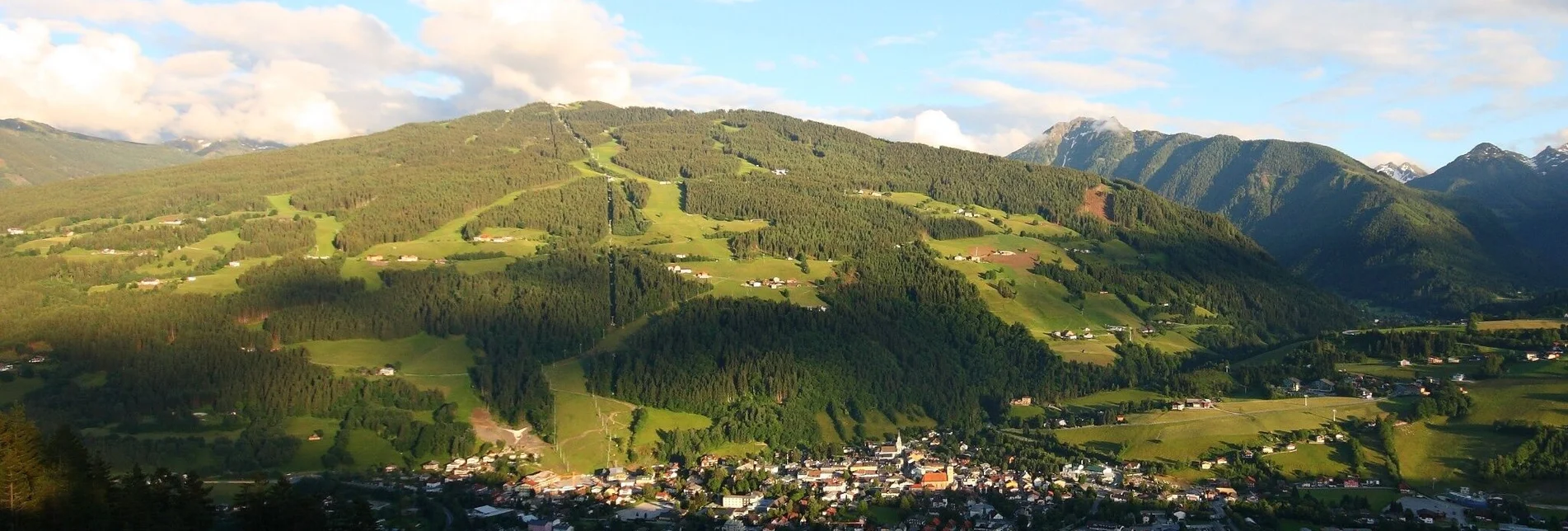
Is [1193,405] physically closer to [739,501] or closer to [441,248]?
[739,501]

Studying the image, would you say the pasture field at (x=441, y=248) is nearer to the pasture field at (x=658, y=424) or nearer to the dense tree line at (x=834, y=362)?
the dense tree line at (x=834, y=362)

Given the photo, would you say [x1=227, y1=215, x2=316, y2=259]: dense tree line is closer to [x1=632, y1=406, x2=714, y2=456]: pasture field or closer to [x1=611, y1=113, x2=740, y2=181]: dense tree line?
[x1=632, y1=406, x2=714, y2=456]: pasture field

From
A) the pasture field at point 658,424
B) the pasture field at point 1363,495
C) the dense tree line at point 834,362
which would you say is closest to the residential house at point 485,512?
the pasture field at point 658,424

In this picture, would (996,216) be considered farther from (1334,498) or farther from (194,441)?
(194,441)

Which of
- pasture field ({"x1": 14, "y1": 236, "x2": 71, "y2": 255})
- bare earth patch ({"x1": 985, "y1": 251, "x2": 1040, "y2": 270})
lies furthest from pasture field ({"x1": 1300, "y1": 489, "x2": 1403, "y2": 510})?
pasture field ({"x1": 14, "y1": 236, "x2": 71, "y2": 255})

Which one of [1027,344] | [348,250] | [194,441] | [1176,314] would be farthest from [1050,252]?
[194,441]

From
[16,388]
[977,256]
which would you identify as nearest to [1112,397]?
[977,256]

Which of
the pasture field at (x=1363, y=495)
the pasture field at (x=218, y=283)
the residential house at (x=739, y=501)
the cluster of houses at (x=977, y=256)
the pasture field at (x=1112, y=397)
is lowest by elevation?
the residential house at (x=739, y=501)
